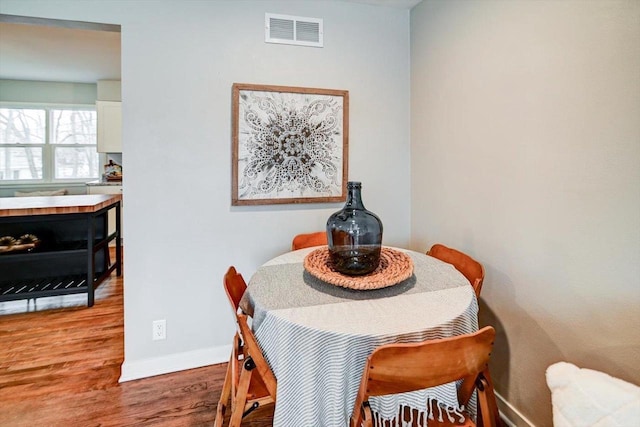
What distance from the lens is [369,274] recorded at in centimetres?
145

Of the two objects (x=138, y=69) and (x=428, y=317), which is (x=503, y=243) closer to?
(x=428, y=317)

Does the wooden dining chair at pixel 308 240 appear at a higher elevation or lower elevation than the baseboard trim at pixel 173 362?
higher

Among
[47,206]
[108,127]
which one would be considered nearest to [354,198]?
[47,206]

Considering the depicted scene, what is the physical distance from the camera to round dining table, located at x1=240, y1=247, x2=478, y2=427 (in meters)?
1.04

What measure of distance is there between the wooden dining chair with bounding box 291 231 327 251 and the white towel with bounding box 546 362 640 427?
56.2 inches

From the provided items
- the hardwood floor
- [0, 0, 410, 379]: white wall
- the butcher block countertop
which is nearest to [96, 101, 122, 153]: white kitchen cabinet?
the butcher block countertop

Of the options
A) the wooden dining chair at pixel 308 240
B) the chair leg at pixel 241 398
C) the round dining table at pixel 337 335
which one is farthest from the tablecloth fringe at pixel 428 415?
the wooden dining chair at pixel 308 240

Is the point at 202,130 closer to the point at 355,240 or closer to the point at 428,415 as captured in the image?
the point at 355,240

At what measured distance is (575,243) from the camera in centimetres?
135

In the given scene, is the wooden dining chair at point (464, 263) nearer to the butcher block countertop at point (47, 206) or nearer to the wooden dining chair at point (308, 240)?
the wooden dining chair at point (308, 240)

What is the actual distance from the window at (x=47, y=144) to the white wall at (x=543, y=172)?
5.91 metres

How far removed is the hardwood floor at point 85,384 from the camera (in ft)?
5.77

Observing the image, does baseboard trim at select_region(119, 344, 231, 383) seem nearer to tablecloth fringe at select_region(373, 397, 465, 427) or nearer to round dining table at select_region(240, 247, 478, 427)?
round dining table at select_region(240, 247, 478, 427)

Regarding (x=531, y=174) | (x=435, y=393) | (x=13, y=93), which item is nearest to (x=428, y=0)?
(x=531, y=174)
